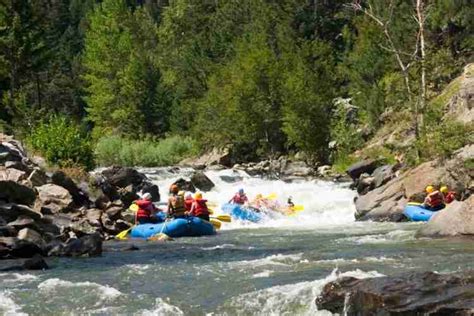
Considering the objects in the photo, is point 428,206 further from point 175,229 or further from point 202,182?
point 202,182

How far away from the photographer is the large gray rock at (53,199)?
19177mm

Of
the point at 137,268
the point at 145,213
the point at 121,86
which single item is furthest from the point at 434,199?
the point at 121,86

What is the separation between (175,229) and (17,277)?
22.9 feet

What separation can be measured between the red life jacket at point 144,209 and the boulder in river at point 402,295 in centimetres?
1137

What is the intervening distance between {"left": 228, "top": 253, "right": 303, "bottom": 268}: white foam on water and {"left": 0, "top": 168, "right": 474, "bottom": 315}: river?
19 millimetres

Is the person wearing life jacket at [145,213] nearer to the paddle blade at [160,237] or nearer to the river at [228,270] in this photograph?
the paddle blade at [160,237]

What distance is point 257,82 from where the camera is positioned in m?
42.8

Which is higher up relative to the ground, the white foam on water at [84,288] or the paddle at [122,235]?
the paddle at [122,235]

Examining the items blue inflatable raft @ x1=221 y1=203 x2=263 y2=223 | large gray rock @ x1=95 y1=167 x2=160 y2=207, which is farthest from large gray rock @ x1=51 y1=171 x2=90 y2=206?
blue inflatable raft @ x1=221 y1=203 x2=263 y2=223

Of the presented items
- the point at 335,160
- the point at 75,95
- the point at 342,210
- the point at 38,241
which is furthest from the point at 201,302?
the point at 75,95

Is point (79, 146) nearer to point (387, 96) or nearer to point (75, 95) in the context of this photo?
point (387, 96)

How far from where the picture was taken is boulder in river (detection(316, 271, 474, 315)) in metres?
7.68

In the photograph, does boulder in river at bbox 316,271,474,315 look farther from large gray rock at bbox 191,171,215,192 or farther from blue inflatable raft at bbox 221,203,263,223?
large gray rock at bbox 191,171,215,192

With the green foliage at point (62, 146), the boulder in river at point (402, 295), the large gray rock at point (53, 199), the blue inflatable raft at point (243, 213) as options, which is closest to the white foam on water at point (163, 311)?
the boulder in river at point (402, 295)
